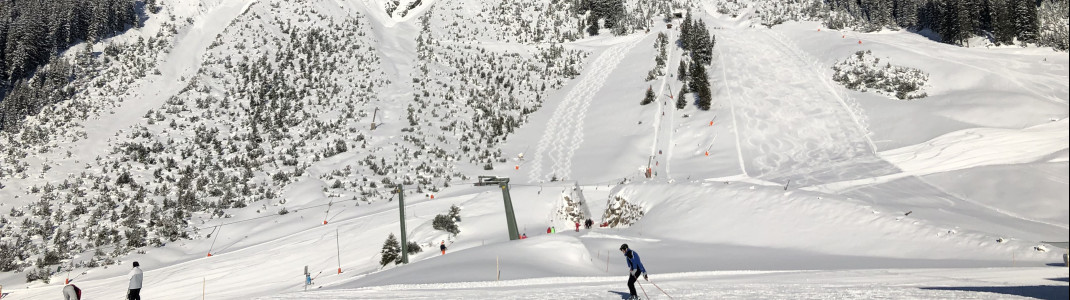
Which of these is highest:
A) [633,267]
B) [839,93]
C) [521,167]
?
[839,93]

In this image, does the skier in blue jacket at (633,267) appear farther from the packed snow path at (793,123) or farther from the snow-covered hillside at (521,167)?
the packed snow path at (793,123)

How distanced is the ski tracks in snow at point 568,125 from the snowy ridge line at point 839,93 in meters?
18.4

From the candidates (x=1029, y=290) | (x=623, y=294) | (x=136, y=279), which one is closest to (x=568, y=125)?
(x=623, y=294)

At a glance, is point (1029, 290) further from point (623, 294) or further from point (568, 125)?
point (568, 125)

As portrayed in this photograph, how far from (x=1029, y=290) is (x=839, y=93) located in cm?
3457

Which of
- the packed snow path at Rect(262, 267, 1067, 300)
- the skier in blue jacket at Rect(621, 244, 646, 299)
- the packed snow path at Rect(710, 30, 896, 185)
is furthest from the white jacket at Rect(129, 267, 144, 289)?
the packed snow path at Rect(710, 30, 896, 185)

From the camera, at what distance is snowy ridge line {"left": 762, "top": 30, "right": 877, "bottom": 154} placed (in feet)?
110

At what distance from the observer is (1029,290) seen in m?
10.4

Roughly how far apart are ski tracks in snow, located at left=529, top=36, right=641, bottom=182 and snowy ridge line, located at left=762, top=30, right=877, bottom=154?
60.4 ft

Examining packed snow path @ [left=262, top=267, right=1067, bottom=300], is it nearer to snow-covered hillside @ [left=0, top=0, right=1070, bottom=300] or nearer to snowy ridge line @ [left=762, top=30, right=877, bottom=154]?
snow-covered hillside @ [left=0, top=0, right=1070, bottom=300]

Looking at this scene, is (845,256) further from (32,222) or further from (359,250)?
(32,222)

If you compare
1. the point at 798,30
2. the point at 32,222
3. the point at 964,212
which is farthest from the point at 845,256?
the point at 798,30

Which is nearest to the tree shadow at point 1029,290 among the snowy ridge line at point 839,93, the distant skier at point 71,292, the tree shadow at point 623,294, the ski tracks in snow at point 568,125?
the tree shadow at point 623,294

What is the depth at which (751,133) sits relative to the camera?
37000mm
